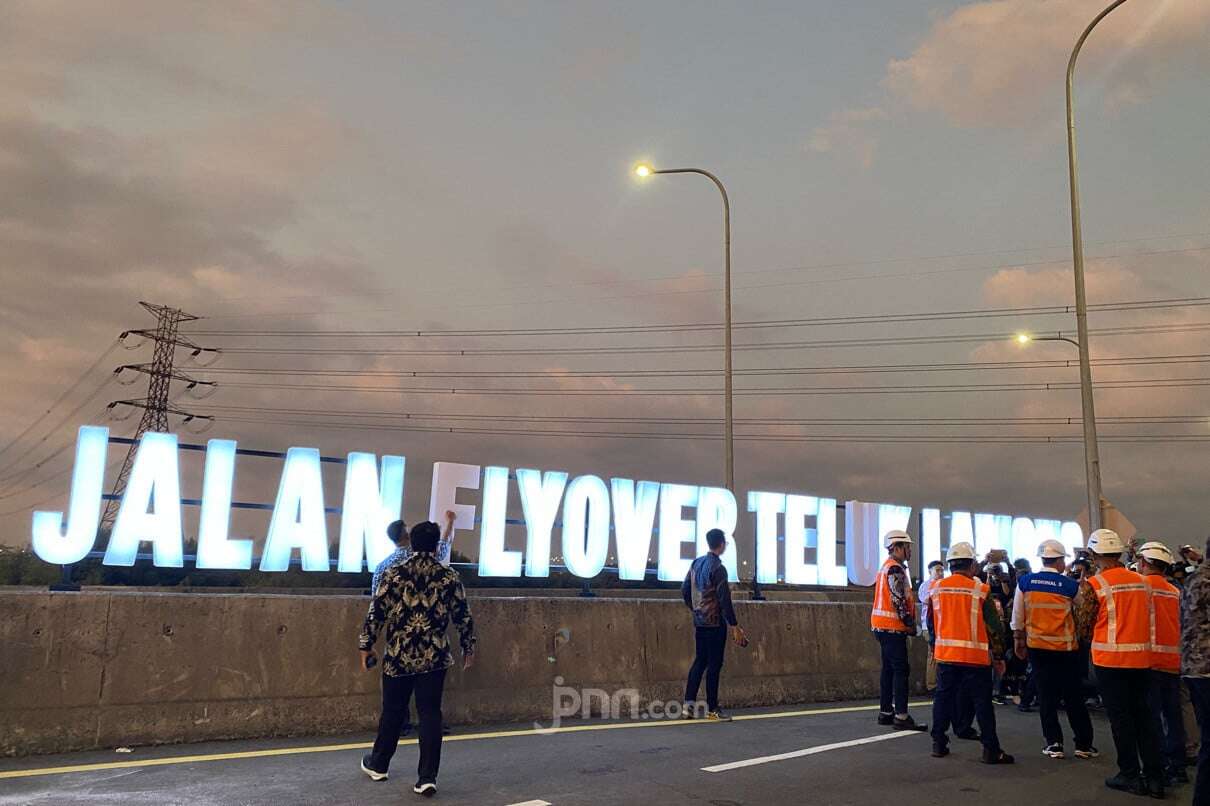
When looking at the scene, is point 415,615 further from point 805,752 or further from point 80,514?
point 80,514

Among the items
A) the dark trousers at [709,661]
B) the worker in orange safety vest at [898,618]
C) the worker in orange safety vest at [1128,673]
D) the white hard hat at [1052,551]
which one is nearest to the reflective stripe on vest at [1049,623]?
the white hard hat at [1052,551]

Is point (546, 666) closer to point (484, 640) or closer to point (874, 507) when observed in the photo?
point (484, 640)

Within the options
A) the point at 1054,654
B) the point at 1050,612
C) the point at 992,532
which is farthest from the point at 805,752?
the point at 992,532

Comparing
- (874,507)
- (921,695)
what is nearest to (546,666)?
Answer: (921,695)

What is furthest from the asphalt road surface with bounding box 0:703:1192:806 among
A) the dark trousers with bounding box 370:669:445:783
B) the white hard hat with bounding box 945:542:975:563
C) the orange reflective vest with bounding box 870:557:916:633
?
the white hard hat with bounding box 945:542:975:563

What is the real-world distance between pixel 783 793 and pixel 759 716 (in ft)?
14.5

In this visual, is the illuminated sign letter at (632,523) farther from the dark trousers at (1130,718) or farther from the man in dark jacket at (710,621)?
the dark trousers at (1130,718)

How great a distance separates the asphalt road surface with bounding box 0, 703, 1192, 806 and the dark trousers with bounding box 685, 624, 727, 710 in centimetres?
94

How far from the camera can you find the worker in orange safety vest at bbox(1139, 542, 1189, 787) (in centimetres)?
793

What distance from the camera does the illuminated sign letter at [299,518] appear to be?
38.8ft

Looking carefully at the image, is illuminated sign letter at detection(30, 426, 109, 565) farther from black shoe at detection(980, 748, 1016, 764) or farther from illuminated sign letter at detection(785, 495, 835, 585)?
illuminated sign letter at detection(785, 495, 835, 585)

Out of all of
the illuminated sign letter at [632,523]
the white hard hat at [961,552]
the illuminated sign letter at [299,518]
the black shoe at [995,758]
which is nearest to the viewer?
the black shoe at [995,758]

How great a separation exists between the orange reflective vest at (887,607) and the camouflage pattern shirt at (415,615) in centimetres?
513

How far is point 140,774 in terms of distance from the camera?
6.99 m
